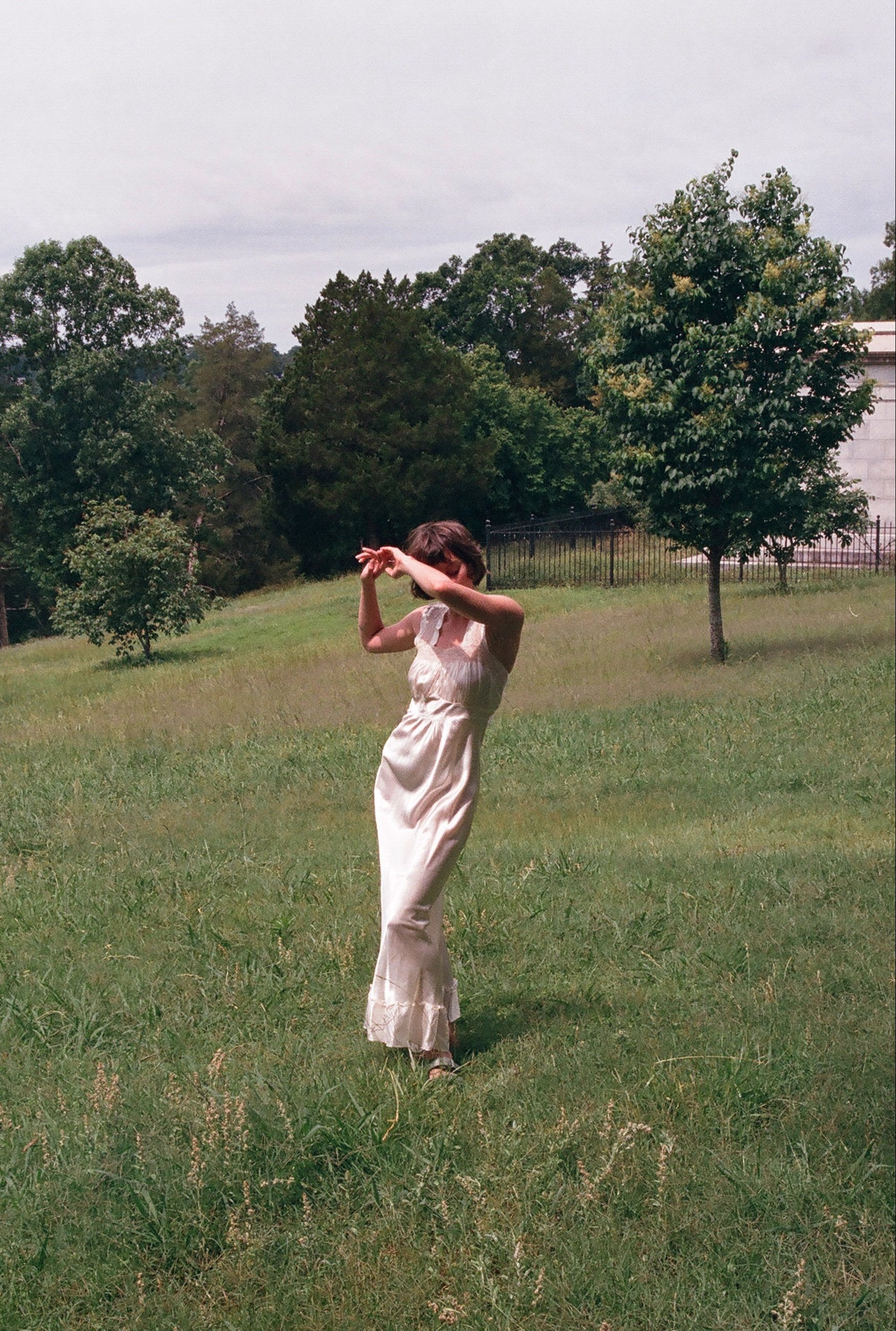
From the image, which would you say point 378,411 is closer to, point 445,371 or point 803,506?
point 445,371

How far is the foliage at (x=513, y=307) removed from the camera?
11141 mm

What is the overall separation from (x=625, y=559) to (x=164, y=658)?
1009 cm

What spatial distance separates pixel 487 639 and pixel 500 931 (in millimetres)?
2265

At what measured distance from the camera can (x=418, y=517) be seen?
8492 mm

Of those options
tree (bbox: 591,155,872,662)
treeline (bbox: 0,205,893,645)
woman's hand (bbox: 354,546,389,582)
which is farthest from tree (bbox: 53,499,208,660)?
woman's hand (bbox: 354,546,389,582)

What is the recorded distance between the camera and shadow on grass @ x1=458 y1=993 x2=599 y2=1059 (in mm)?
4414

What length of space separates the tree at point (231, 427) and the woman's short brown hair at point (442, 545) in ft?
52.0

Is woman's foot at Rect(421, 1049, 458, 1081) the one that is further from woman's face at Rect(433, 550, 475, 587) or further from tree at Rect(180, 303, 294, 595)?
tree at Rect(180, 303, 294, 595)

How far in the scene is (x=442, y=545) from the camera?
375 centimetres

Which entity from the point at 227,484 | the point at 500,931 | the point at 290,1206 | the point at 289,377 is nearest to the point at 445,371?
the point at 289,377

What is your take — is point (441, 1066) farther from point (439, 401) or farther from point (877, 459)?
point (877, 459)

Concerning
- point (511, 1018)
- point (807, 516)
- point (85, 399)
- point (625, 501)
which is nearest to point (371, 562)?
Answer: point (511, 1018)

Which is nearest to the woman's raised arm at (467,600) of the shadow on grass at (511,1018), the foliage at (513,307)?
the shadow on grass at (511,1018)

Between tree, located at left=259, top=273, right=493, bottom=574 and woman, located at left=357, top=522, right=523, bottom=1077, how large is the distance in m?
4.52
